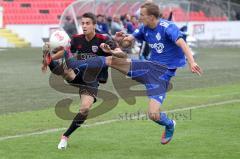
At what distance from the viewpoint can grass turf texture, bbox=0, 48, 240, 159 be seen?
878 cm

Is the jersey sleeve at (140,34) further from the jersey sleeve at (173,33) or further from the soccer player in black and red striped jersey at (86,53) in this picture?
the jersey sleeve at (173,33)

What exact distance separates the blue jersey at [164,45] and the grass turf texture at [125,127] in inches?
46.0

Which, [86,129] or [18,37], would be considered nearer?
[86,129]

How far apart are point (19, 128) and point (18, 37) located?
88.4 feet

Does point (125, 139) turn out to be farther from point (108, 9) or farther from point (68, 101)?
point (108, 9)

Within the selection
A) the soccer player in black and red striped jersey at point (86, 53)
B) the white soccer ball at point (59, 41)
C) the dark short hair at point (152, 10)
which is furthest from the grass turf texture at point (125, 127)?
the dark short hair at point (152, 10)

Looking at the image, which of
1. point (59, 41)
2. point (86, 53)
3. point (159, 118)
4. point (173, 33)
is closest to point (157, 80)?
point (159, 118)

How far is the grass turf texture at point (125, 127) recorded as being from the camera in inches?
346

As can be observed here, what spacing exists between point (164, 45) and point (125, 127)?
2.21 m

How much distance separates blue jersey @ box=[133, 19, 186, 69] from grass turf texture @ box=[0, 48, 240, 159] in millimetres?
1168

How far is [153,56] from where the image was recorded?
941 centimetres

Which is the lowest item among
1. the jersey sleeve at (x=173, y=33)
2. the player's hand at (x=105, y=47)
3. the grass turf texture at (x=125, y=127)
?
the grass turf texture at (x=125, y=127)

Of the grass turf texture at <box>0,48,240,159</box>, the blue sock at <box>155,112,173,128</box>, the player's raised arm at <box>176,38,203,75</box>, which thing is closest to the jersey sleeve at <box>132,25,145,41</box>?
the player's raised arm at <box>176,38,203,75</box>

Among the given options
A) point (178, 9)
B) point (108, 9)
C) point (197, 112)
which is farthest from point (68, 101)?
point (178, 9)
